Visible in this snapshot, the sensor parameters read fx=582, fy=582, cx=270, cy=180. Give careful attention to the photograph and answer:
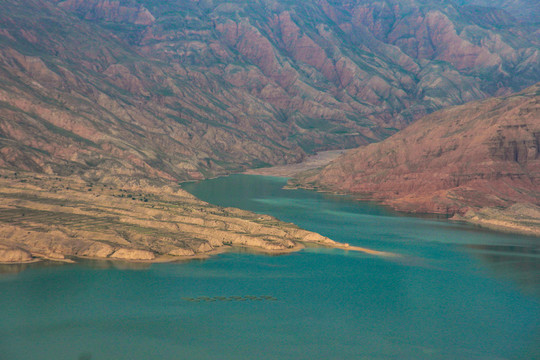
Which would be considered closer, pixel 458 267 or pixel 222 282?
pixel 222 282

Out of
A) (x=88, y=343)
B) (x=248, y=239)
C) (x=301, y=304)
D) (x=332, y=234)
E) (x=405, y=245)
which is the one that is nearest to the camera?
(x=88, y=343)

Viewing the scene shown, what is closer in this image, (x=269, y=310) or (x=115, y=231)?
(x=269, y=310)

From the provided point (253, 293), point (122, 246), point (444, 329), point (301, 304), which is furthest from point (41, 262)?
point (444, 329)

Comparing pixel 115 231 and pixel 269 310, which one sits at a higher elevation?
pixel 115 231

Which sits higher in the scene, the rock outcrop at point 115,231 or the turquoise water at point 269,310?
the rock outcrop at point 115,231

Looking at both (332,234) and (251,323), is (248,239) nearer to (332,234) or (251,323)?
(332,234)

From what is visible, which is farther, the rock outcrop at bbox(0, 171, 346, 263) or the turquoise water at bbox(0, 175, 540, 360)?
the rock outcrop at bbox(0, 171, 346, 263)

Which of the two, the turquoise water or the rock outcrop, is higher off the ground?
the rock outcrop

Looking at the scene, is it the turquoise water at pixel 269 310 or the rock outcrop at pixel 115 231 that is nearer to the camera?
the turquoise water at pixel 269 310
